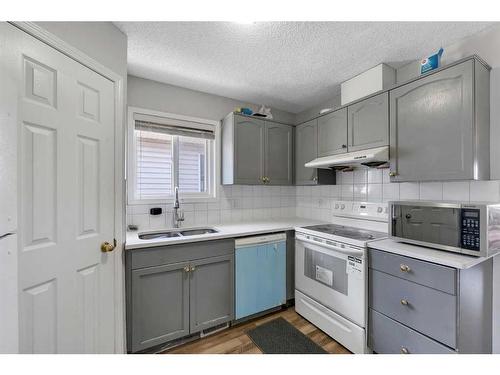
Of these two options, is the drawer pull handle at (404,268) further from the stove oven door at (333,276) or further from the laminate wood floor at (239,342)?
the laminate wood floor at (239,342)

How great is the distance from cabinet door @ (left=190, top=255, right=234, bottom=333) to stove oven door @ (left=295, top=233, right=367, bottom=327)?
72cm

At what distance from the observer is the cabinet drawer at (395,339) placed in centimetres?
126

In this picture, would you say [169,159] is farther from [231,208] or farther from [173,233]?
[231,208]

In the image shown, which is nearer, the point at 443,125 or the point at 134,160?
the point at 443,125

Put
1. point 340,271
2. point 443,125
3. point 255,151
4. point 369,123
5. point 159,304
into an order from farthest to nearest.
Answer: point 255,151 < point 369,123 < point 340,271 < point 159,304 < point 443,125

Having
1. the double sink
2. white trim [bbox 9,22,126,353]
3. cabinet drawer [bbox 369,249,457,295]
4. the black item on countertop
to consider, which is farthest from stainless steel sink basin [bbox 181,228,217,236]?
cabinet drawer [bbox 369,249,457,295]

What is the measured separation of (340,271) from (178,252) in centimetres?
132

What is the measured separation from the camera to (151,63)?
1.84 metres

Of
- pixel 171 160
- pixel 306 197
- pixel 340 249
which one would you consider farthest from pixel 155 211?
pixel 306 197

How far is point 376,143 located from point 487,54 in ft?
2.72

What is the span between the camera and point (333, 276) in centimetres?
181
